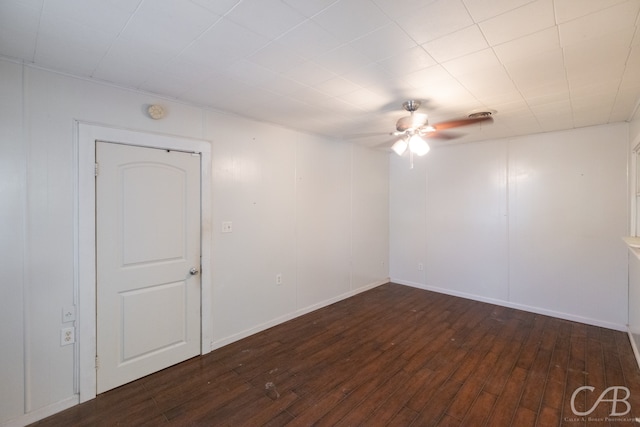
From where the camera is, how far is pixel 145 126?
8.14ft

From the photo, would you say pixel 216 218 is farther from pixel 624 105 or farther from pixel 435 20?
pixel 624 105

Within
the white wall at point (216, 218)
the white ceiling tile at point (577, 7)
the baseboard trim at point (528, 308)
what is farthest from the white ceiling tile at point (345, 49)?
the baseboard trim at point (528, 308)

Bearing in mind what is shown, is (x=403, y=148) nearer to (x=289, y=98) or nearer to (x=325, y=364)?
(x=289, y=98)

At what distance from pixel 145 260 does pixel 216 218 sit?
0.75 meters

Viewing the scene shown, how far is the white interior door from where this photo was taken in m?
2.29

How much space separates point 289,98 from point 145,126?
4.26 feet

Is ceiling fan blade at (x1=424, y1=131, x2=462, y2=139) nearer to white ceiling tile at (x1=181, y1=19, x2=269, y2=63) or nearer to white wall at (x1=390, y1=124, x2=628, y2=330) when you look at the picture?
white wall at (x1=390, y1=124, x2=628, y2=330)

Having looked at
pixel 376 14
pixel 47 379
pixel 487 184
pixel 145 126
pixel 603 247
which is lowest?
pixel 47 379

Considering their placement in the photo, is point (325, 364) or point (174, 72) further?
point (325, 364)

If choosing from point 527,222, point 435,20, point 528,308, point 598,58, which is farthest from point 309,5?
point 528,308

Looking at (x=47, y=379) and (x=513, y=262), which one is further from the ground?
(x=513, y=262)

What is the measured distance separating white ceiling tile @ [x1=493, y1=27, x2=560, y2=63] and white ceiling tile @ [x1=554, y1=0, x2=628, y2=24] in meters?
0.11

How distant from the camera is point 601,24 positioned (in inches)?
59.1

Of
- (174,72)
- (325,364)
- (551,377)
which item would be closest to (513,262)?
(551,377)
